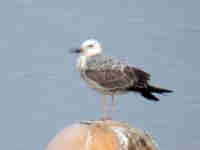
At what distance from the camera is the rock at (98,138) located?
9.81 ft

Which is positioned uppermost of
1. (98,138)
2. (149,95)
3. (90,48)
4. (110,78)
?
(90,48)

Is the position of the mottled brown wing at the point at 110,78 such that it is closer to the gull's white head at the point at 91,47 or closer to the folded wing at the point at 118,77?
the folded wing at the point at 118,77

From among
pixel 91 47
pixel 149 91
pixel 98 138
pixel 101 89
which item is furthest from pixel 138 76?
pixel 98 138

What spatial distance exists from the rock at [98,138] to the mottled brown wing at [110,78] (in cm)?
59

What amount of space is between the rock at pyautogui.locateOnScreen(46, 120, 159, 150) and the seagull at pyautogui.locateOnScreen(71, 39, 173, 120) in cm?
54

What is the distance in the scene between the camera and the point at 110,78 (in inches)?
154

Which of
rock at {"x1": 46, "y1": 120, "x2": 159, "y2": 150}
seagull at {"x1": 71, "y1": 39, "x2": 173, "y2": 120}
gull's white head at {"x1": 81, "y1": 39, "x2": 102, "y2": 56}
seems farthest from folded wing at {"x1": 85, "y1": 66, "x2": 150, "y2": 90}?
rock at {"x1": 46, "y1": 120, "x2": 159, "y2": 150}

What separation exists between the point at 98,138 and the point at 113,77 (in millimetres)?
991

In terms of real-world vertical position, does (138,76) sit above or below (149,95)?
above

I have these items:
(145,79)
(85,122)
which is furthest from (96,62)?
(85,122)

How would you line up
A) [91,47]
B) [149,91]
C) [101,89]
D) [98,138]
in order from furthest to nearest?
1. [91,47]
2. [101,89]
3. [149,91]
4. [98,138]

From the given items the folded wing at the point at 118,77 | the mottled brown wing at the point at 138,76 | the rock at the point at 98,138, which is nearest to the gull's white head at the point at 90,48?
the folded wing at the point at 118,77

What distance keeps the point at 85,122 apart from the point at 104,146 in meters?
0.40

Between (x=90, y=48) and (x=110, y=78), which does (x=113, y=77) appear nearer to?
(x=110, y=78)
